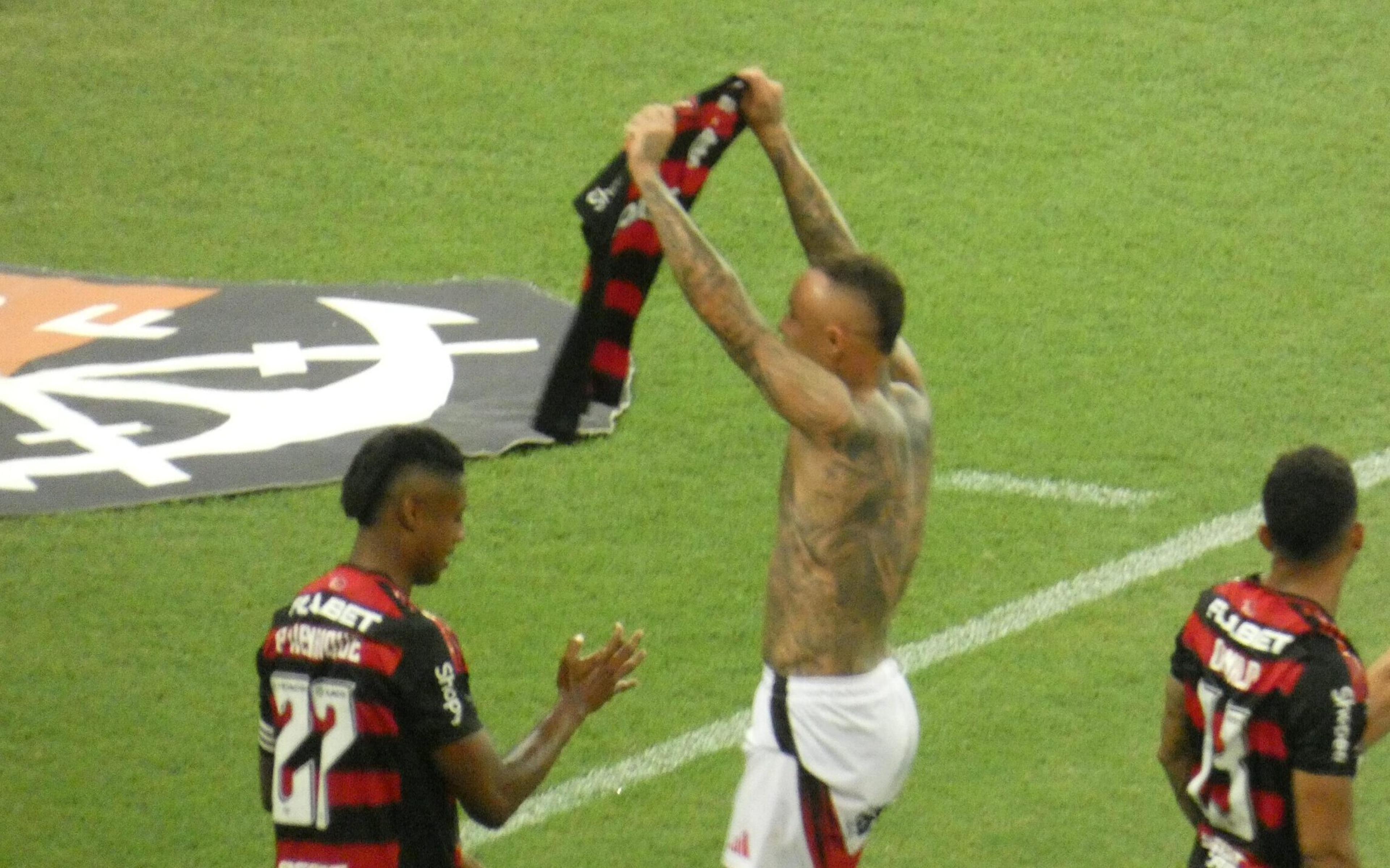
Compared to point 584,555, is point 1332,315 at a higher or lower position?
higher

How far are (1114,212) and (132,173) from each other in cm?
510

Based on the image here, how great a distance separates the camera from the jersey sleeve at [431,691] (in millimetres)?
4020

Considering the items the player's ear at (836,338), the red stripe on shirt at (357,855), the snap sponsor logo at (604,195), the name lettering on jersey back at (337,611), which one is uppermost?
the snap sponsor logo at (604,195)

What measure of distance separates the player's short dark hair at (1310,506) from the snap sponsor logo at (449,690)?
5.38 feet

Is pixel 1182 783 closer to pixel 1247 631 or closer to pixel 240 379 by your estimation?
pixel 1247 631

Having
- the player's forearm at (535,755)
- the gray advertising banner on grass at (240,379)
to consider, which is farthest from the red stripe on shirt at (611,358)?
the gray advertising banner on grass at (240,379)

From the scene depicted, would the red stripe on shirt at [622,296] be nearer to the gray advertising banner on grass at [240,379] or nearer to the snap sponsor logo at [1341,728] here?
the snap sponsor logo at [1341,728]

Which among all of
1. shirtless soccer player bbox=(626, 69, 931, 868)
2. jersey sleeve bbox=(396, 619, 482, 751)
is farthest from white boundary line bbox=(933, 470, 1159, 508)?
jersey sleeve bbox=(396, 619, 482, 751)

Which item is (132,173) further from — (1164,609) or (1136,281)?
(1164,609)

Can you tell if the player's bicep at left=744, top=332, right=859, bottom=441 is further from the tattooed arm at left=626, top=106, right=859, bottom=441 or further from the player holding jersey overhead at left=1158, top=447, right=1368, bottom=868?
the player holding jersey overhead at left=1158, top=447, right=1368, bottom=868

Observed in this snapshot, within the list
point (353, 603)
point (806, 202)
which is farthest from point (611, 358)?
point (353, 603)

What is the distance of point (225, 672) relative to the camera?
23.2 feet

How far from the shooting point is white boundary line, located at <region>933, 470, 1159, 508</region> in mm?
8219

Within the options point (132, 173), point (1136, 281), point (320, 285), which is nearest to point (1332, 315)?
point (1136, 281)
